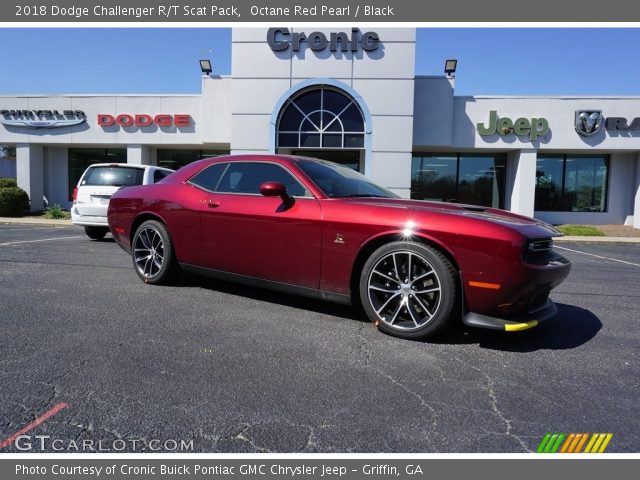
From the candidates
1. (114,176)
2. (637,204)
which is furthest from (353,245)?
(637,204)

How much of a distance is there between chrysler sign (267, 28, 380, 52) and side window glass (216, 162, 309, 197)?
1257 cm

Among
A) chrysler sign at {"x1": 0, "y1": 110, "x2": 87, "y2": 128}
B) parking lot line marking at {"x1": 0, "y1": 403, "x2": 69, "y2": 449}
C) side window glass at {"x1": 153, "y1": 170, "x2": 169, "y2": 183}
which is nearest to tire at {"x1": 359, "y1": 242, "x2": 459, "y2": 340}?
parking lot line marking at {"x1": 0, "y1": 403, "x2": 69, "y2": 449}

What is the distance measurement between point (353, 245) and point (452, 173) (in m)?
16.4

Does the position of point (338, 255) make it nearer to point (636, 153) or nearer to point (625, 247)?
point (625, 247)

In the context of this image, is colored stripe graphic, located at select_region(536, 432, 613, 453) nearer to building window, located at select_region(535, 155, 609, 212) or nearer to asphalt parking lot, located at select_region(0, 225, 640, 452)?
asphalt parking lot, located at select_region(0, 225, 640, 452)

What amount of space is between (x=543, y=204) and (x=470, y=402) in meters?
18.5

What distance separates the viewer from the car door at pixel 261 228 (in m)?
3.60

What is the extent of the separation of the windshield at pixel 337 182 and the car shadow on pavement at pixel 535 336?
4.97ft

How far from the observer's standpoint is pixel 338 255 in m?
3.44

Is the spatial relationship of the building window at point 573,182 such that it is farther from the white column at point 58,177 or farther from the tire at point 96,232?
the white column at point 58,177

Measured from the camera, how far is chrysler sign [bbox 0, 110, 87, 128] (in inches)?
714

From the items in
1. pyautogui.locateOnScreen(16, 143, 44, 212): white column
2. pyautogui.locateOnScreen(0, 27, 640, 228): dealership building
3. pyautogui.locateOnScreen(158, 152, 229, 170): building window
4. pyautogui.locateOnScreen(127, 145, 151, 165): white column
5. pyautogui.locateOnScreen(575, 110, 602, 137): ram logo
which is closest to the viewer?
pyautogui.locateOnScreen(0, 27, 640, 228): dealership building

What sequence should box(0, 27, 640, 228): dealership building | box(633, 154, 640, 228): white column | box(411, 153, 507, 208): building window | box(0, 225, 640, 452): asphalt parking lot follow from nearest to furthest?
box(0, 225, 640, 452): asphalt parking lot < box(0, 27, 640, 228): dealership building < box(633, 154, 640, 228): white column < box(411, 153, 507, 208): building window

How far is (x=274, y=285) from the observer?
386 cm
